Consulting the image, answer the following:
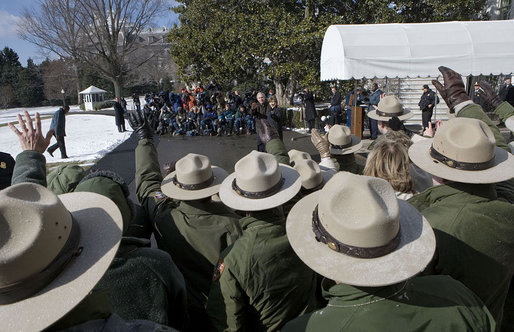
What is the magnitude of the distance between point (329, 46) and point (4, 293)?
1063 cm

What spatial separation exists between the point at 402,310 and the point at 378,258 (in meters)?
0.19

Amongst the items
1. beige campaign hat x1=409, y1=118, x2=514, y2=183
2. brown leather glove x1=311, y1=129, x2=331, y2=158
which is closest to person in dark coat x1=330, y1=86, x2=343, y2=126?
brown leather glove x1=311, y1=129, x2=331, y2=158

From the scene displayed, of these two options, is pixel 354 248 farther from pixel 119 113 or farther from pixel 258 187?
pixel 119 113

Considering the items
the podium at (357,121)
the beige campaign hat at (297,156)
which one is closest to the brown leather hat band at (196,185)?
the beige campaign hat at (297,156)

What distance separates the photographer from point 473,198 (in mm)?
1868

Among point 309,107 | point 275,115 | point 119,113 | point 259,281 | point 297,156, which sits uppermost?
point 119,113

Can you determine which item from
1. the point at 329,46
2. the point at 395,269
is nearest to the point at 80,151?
the point at 329,46

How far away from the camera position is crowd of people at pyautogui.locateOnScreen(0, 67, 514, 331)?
1138mm

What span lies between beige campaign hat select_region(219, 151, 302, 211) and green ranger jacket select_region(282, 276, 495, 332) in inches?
27.8

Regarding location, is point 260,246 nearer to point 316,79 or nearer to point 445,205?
point 445,205

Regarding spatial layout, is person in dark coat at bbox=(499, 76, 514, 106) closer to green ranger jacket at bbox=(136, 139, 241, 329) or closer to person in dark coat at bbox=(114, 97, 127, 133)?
green ranger jacket at bbox=(136, 139, 241, 329)

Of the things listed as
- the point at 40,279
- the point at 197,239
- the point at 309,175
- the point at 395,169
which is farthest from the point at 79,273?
the point at 395,169

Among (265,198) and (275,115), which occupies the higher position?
(275,115)

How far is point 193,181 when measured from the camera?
249 centimetres
